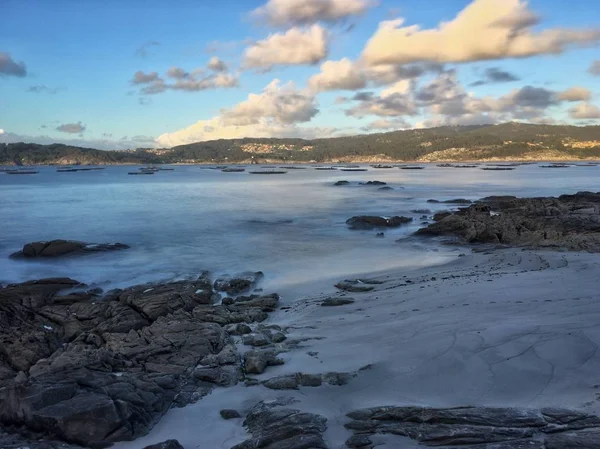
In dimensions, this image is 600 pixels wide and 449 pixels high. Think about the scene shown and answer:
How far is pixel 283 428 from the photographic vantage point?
509cm

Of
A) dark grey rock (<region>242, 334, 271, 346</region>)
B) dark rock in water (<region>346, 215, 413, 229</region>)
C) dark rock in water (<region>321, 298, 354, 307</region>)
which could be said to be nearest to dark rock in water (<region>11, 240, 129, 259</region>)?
dark rock in water (<region>321, 298, 354, 307</region>)

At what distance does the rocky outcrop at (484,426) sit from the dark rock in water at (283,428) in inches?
15.2

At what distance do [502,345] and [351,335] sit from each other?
2625 mm

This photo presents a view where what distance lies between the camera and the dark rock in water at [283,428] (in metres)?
4.82

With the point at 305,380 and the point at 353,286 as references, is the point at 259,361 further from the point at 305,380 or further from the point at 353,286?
the point at 353,286

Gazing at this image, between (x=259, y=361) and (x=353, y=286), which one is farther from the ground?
(x=259, y=361)

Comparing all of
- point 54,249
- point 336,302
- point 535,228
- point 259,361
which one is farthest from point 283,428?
point 535,228

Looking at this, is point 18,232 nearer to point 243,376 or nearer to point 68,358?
point 68,358

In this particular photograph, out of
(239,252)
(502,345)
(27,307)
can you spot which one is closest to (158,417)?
(502,345)

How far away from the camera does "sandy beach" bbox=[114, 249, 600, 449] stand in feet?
18.1

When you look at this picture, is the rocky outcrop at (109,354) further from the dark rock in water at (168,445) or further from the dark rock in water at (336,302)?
the dark rock in water at (336,302)

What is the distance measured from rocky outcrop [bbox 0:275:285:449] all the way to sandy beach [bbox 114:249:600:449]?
1.32 feet

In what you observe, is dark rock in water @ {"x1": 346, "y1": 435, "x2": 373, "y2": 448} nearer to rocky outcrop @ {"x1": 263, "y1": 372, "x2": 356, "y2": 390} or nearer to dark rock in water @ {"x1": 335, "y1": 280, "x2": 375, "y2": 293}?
rocky outcrop @ {"x1": 263, "y1": 372, "x2": 356, "y2": 390}

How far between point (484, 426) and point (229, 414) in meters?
2.99
